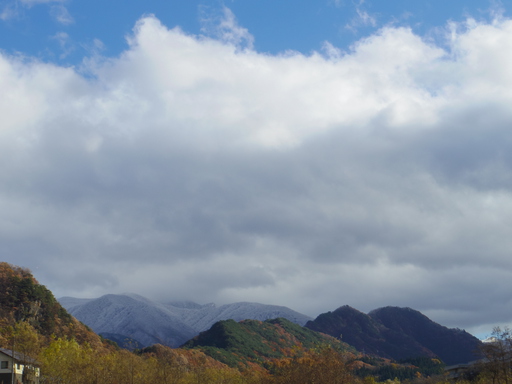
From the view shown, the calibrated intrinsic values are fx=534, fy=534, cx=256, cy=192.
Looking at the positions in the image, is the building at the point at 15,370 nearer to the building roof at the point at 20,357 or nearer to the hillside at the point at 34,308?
the building roof at the point at 20,357

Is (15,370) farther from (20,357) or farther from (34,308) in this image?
(34,308)

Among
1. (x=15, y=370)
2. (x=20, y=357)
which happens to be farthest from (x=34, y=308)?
(x=20, y=357)

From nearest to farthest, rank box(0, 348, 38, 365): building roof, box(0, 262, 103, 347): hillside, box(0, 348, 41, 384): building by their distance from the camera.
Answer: box(0, 348, 38, 365): building roof, box(0, 348, 41, 384): building, box(0, 262, 103, 347): hillside

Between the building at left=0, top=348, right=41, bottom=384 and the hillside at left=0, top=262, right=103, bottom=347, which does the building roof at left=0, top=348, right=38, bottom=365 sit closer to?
the building at left=0, top=348, right=41, bottom=384

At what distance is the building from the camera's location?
89194 mm

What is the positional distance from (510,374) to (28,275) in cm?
12710

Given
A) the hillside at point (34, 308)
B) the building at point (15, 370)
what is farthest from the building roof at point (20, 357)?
the hillside at point (34, 308)

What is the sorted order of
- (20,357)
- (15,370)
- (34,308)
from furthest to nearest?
(34,308) < (15,370) < (20,357)

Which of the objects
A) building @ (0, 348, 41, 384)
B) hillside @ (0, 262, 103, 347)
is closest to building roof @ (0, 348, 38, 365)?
building @ (0, 348, 41, 384)

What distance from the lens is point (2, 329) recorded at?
117m

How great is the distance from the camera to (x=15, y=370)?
9488 centimetres

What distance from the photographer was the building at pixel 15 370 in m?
89.2

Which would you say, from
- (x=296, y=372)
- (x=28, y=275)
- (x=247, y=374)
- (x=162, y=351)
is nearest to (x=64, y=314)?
(x=28, y=275)

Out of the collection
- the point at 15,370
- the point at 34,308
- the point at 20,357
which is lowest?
the point at 15,370
